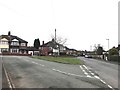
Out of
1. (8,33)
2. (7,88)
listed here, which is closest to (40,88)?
(7,88)

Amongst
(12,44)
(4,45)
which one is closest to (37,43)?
(12,44)

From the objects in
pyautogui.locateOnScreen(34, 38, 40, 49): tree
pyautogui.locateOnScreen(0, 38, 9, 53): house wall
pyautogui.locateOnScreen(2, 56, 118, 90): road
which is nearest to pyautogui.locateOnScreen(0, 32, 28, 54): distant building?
pyautogui.locateOnScreen(0, 38, 9, 53): house wall

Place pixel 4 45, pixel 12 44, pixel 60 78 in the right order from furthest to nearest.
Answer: pixel 12 44, pixel 4 45, pixel 60 78

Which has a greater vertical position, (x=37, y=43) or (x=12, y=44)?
(x=37, y=43)

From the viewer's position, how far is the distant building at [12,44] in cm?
10825

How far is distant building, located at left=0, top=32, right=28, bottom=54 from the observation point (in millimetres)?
108250

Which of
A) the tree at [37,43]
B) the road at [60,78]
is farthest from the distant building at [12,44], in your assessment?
the road at [60,78]

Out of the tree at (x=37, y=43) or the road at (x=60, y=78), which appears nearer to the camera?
the road at (x=60, y=78)

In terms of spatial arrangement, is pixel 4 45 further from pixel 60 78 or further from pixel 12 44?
pixel 60 78

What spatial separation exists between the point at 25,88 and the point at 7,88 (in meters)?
0.94

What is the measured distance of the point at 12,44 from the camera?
11156 cm

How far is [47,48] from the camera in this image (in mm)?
129500

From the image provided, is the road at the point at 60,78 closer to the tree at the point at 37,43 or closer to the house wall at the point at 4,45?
the house wall at the point at 4,45

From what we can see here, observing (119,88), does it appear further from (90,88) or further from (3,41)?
(3,41)
